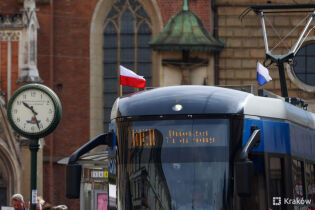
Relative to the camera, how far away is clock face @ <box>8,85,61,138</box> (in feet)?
49.2

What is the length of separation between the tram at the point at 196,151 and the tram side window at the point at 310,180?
118 cm

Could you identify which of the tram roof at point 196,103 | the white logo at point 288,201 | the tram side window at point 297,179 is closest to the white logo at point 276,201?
the white logo at point 288,201

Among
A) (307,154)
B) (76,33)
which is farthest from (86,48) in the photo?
(307,154)

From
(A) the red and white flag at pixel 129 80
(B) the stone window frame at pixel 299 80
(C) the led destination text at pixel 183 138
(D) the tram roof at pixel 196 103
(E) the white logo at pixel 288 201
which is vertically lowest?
(E) the white logo at pixel 288 201

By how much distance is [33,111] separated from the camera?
50.2ft

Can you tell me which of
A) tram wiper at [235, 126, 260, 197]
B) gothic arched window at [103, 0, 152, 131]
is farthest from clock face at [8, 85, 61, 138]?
gothic arched window at [103, 0, 152, 131]

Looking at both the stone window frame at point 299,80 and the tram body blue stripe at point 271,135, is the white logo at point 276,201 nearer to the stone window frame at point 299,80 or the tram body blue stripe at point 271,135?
the tram body blue stripe at point 271,135

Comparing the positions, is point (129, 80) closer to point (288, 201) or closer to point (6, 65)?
point (288, 201)

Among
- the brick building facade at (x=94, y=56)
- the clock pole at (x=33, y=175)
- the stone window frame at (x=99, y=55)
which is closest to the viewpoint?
the clock pole at (x=33, y=175)

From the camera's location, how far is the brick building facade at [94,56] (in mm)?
33500

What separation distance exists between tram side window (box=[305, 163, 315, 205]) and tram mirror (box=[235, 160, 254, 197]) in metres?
3.01

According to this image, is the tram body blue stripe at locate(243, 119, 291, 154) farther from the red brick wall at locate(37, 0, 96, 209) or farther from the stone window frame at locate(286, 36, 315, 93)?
the stone window frame at locate(286, 36, 315, 93)

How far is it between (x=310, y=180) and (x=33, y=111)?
4.33 metres

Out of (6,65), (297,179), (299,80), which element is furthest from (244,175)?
(299,80)
